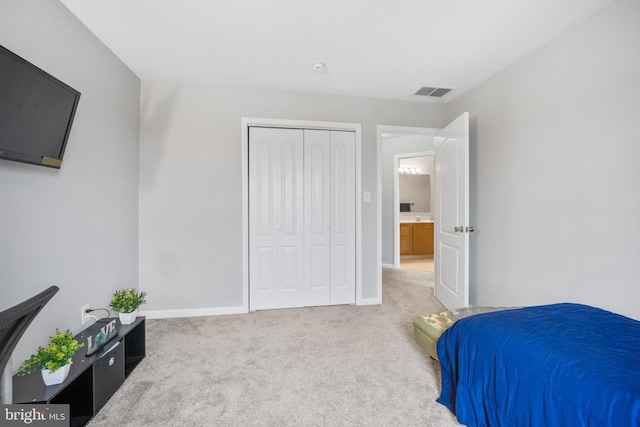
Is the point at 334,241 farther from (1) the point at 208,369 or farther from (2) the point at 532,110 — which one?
(2) the point at 532,110

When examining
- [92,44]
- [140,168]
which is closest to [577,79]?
[92,44]

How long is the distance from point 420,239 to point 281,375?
5.10 metres

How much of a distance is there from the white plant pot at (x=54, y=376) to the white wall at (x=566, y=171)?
10.2ft

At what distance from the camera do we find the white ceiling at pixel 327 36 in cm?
Result: 178

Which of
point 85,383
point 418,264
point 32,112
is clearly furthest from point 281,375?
point 418,264

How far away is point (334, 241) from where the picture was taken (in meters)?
3.22

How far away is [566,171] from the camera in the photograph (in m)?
2.01

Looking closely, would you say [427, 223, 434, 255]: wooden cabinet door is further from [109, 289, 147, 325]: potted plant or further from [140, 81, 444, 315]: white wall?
[109, 289, 147, 325]: potted plant

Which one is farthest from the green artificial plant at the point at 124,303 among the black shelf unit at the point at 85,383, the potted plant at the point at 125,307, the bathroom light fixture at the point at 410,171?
the bathroom light fixture at the point at 410,171

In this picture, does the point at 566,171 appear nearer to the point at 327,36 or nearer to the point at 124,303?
the point at 327,36

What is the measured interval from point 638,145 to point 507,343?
1441 mm

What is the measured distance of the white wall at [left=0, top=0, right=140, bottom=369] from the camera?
1460mm

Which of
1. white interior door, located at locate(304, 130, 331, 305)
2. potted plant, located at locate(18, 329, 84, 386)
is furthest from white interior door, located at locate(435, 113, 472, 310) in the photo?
potted plant, located at locate(18, 329, 84, 386)

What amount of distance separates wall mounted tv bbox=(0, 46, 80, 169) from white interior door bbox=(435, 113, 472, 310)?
119 inches
